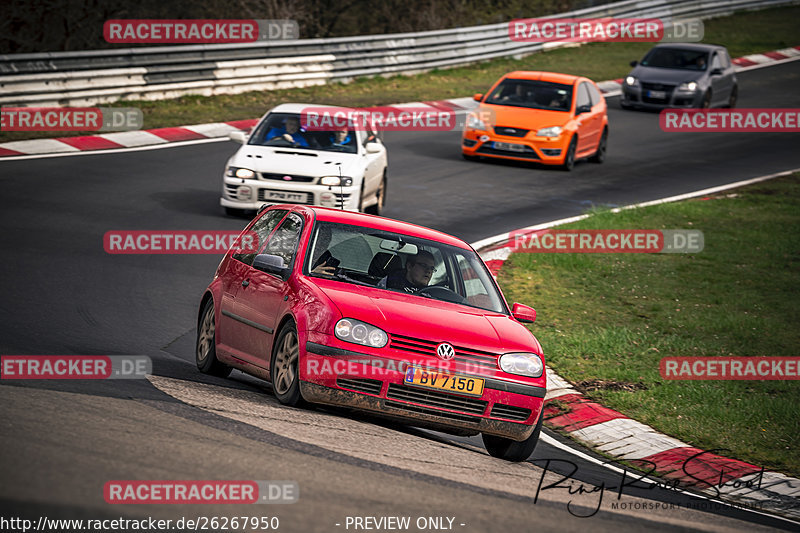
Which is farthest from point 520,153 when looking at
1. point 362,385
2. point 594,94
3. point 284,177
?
point 362,385

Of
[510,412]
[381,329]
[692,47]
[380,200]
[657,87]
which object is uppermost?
[692,47]

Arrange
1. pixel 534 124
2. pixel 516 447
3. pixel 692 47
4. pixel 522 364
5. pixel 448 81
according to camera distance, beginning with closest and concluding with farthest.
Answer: pixel 522 364 < pixel 516 447 < pixel 534 124 < pixel 692 47 < pixel 448 81

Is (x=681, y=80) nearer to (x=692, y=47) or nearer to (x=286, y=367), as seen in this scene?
(x=692, y=47)

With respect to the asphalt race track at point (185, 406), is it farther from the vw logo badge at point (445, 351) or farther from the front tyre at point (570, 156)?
the front tyre at point (570, 156)

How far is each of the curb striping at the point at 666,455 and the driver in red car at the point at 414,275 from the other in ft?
6.25

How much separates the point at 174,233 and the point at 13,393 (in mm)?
7746

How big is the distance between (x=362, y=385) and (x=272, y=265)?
139 cm

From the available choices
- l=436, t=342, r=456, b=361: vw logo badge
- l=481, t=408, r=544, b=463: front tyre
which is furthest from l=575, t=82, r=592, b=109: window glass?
l=436, t=342, r=456, b=361: vw logo badge

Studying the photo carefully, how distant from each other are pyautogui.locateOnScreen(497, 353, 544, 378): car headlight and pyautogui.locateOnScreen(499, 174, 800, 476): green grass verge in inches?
81.5

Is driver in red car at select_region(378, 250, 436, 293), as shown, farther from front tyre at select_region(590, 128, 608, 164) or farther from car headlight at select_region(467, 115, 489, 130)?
front tyre at select_region(590, 128, 608, 164)

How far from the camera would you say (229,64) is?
26859 mm

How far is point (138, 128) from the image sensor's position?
22.6 meters

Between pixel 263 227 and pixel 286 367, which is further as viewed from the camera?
pixel 263 227

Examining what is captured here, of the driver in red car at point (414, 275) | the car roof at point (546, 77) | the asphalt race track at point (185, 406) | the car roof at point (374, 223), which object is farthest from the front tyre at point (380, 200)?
the driver in red car at point (414, 275)
